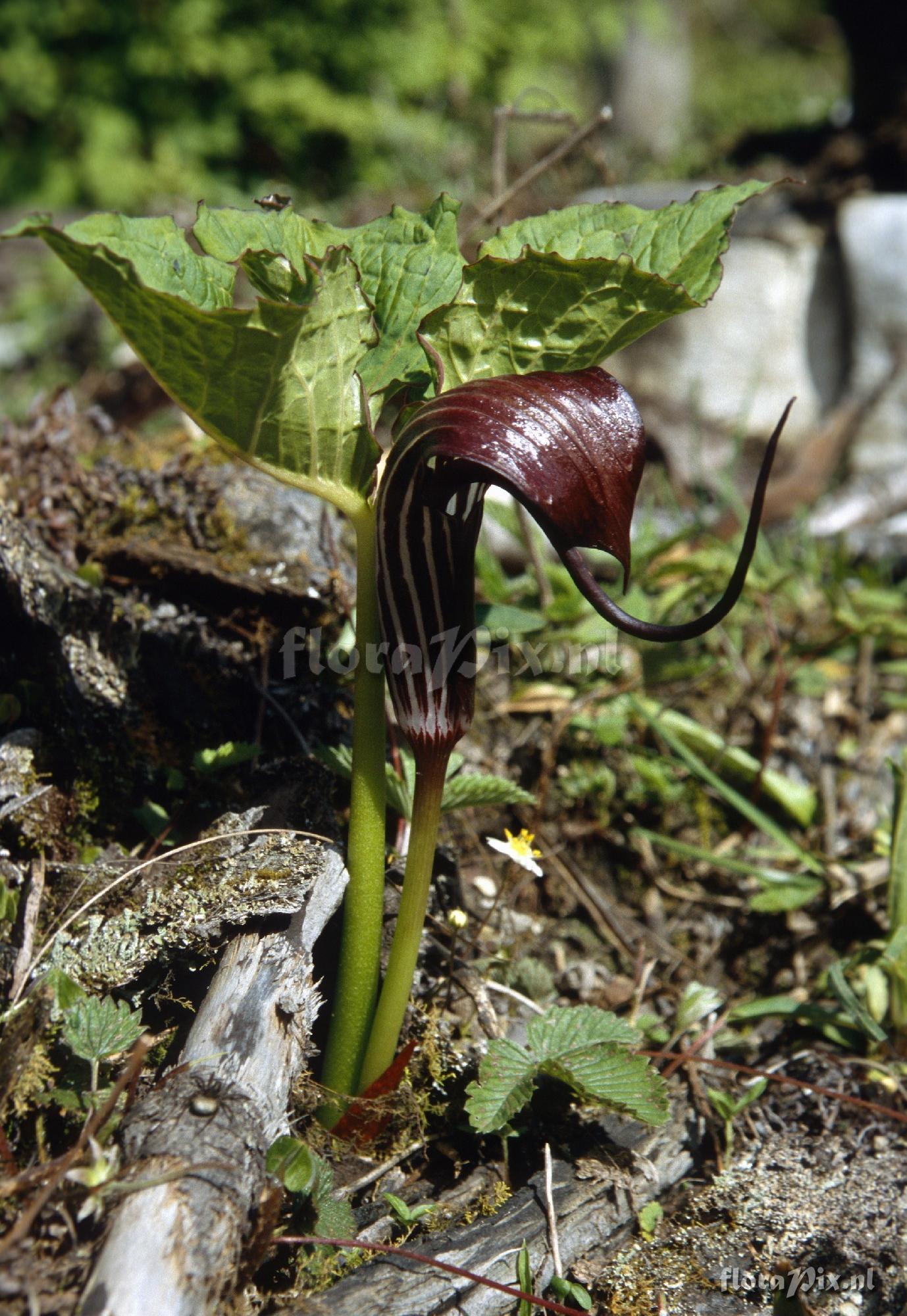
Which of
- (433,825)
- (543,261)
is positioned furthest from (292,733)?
(543,261)

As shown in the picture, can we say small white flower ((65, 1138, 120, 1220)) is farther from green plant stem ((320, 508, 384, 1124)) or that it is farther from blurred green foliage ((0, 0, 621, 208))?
blurred green foliage ((0, 0, 621, 208))

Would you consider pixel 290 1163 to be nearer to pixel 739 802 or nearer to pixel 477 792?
pixel 477 792

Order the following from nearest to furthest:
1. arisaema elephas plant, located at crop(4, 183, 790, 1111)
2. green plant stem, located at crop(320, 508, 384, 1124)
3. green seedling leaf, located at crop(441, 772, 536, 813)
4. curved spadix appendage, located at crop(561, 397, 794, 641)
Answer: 1. curved spadix appendage, located at crop(561, 397, 794, 641)
2. arisaema elephas plant, located at crop(4, 183, 790, 1111)
3. green plant stem, located at crop(320, 508, 384, 1124)
4. green seedling leaf, located at crop(441, 772, 536, 813)

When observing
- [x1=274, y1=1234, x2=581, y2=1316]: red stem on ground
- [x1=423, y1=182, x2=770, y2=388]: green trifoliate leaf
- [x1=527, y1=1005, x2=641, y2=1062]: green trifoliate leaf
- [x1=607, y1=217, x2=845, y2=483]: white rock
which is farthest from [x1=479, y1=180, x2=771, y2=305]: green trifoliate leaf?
[x1=607, y1=217, x2=845, y2=483]: white rock

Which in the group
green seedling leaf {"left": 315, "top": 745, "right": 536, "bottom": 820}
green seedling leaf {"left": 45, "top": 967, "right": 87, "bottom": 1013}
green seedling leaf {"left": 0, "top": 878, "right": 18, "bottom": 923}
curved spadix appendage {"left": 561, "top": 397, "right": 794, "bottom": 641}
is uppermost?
curved spadix appendage {"left": 561, "top": 397, "right": 794, "bottom": 641}

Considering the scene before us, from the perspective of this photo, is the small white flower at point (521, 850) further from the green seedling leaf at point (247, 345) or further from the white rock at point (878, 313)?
the white rock at point (878, 313)

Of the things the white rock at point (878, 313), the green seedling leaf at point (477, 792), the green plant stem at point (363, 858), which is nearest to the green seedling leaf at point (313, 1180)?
the green plant stem at point (363, 858)

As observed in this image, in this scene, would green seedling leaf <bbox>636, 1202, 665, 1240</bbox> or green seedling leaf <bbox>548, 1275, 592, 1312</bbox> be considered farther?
green seedling leaf <bbox>636, 1202, 665, 1240</bbox>
